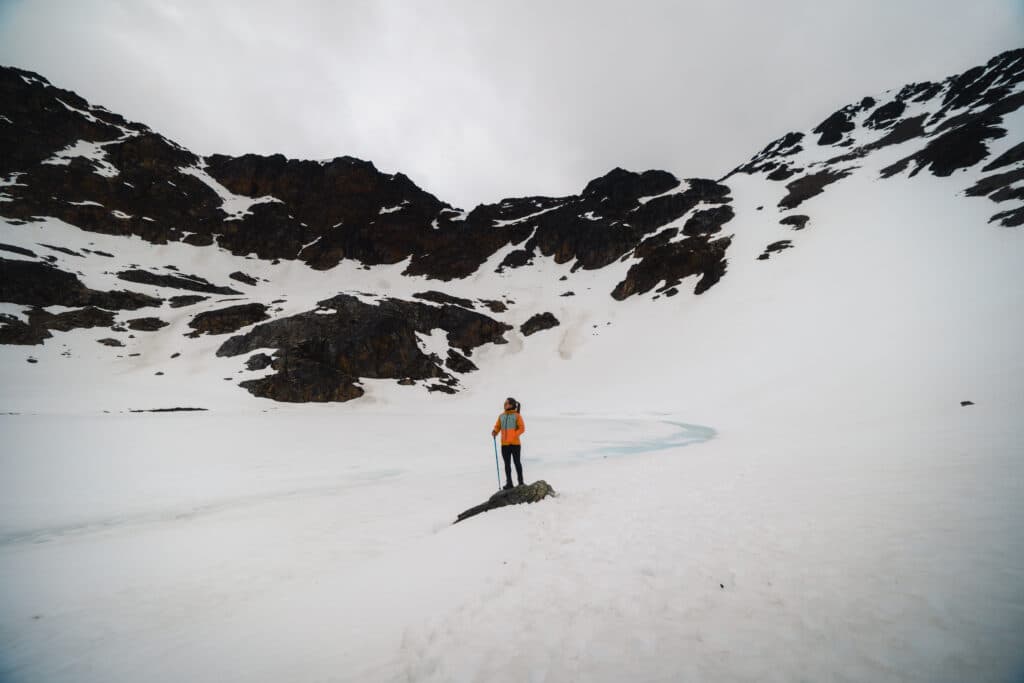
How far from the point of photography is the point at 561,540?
594 cm

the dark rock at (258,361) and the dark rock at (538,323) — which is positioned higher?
the dark rock at (538,323)

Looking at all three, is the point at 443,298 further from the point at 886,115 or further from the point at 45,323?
the point at 886,115

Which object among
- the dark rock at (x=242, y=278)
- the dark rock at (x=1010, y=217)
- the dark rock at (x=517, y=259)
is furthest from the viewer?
the dark rock at (x=517, y=259)

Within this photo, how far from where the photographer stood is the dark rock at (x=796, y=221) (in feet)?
183

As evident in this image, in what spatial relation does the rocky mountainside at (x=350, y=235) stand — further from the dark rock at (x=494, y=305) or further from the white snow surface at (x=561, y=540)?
the white snow surface at (x=561, y=540)

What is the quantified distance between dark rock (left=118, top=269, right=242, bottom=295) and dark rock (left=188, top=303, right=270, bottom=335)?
55.4 ft

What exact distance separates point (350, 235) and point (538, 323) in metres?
56.5

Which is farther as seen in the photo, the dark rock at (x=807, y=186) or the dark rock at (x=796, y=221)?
the dark rock at (x=807, y=186)

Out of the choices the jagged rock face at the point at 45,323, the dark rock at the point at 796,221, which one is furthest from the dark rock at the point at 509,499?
the dark rock at the point at 796,221

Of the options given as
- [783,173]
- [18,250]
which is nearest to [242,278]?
[18,250]

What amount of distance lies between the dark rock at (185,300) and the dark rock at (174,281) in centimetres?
448

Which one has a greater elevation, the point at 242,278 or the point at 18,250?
the point at 242,278

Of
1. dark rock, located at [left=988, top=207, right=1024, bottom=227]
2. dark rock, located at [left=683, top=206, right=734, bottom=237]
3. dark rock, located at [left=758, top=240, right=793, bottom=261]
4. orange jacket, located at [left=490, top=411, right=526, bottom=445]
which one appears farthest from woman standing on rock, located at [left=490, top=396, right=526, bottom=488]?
dark rock, located at [left=683, top=206, right=734, bottom=237]

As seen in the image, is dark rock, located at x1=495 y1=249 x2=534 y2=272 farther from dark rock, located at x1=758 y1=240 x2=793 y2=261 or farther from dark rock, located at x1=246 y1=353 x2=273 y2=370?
dark rock, located at x1=246 y1=353 x2=273 y2=370
